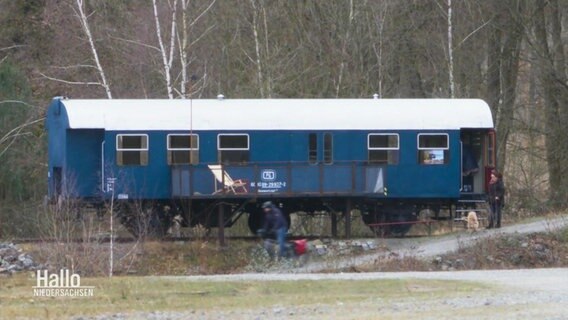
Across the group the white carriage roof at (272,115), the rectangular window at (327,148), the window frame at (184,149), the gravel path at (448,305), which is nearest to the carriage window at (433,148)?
the white carriage roof at (272,115)

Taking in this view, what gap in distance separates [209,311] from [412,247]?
1353cm

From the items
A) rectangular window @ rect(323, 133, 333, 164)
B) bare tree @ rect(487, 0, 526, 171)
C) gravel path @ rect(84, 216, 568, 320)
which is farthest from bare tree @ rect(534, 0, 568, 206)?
gravel path @ rect(84, 216, 568, 320)

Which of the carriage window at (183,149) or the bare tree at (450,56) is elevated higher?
the bare tree at (450,56)

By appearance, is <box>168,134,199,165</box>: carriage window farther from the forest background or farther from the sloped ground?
the forest background

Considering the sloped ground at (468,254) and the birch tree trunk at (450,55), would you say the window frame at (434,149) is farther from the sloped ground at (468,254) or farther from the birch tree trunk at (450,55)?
the birch tree trunk at (450,55)

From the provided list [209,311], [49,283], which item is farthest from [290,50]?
[209,311]

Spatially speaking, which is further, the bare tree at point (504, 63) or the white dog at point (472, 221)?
the bare tree at point (504, 63)

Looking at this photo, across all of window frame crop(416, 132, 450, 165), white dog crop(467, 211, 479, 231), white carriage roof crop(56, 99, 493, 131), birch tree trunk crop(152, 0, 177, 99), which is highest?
birch tree trunk crop(152, 0, 177, 99)

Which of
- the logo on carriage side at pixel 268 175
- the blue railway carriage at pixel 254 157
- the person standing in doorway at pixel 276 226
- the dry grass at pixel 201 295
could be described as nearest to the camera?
the dry grass at pixel 201 295

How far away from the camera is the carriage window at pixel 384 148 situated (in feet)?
107

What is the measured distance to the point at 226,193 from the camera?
3158 cm

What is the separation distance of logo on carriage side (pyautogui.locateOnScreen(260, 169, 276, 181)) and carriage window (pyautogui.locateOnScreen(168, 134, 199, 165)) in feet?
5.91

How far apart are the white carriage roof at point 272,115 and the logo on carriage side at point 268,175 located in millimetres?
1217

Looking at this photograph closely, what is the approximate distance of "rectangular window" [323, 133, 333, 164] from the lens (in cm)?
3262
